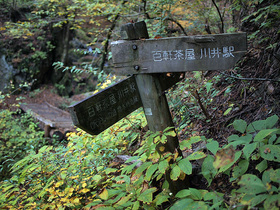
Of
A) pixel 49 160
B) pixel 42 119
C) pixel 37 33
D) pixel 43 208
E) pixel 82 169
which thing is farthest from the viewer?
pixel 37 33

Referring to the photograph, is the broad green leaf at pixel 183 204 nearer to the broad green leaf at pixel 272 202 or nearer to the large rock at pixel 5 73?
Result: the broad green leaf at pixel 272 202

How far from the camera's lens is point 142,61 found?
6.08ft

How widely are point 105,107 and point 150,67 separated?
0.49m

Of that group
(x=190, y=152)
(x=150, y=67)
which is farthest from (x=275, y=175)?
(x=190, y=152)

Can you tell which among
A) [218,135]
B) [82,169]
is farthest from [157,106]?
[82,169]

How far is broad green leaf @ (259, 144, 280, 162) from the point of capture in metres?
1.35

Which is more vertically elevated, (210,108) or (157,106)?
(157,106)

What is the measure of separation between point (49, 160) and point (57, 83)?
413 inches

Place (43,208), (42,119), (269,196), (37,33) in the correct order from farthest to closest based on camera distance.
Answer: (37,33), (42,119), (43,208), (269,196)

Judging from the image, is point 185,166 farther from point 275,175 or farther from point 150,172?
point 275,175

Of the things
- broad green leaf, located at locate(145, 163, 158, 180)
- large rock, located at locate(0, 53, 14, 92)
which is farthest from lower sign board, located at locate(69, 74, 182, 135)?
large rock, located at locate(0, 53, 14, 92)

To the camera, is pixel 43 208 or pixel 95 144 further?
pixel 95 144

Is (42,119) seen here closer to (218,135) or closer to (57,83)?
(57,83)

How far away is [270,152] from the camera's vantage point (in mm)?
1373
